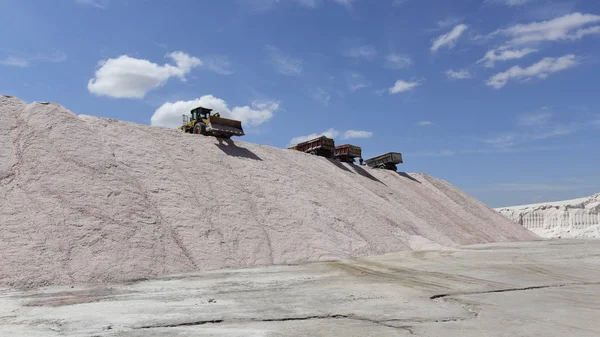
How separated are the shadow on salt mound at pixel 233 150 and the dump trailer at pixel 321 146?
7.48m

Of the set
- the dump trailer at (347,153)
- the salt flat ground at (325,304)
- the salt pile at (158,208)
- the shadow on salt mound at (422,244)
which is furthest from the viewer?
the dump trailer at (347,153)

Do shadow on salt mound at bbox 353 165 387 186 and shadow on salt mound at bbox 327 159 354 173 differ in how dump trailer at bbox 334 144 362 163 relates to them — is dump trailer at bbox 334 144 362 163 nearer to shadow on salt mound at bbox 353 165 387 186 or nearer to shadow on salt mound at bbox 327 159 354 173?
shadow on salt mound at bbox 353 165 387 186

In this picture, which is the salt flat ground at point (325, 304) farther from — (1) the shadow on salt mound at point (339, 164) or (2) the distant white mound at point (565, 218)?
(2) the distant white mound at point (565, 218)

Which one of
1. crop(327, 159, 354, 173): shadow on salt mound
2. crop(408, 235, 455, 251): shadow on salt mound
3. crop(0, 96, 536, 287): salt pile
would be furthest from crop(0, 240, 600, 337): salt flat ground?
crop(327, 159, 354, 173): shadow on salt mound

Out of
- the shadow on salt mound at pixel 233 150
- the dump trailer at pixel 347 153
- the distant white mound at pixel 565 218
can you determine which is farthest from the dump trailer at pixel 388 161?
the distant white mound at pixel 565 218

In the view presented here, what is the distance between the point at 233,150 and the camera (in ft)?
68.1

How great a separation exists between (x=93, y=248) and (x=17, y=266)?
5.73 ft

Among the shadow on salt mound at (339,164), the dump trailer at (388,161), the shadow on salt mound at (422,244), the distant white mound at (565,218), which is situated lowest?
the shadow on salt mound at (422,244)

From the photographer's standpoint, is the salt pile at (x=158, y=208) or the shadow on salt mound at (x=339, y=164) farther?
the shadow on salt mound at (x=339, y=164)

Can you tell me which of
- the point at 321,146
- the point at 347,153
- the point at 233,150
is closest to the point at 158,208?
the point at 233,150

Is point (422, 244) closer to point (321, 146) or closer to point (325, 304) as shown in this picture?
point (321, 146)

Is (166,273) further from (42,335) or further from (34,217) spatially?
(42,335)

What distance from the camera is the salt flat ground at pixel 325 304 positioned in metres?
5.52

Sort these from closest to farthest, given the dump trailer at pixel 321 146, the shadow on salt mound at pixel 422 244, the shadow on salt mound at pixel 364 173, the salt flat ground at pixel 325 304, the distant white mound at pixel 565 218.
→ the salt flat ground at pixel 325 304 → the shadow on salt mound at pixel 422 244 → the shadow on salt mound at pixel 364 173 → the dump trailer at pixel 321 146 → the distant white mound at pixel 565 218
